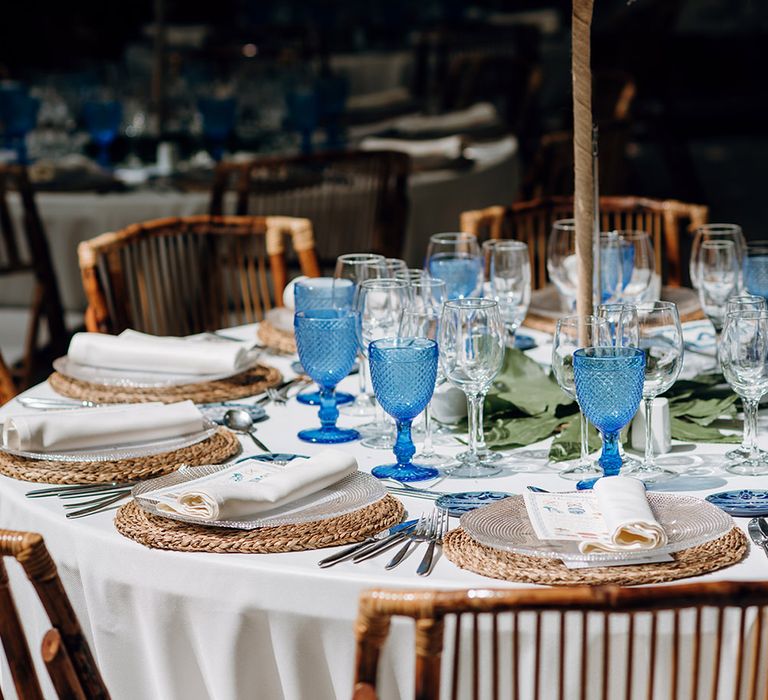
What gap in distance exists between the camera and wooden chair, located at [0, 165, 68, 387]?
11.2ft

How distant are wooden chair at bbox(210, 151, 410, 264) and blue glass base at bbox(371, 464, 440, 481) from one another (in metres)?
2.19

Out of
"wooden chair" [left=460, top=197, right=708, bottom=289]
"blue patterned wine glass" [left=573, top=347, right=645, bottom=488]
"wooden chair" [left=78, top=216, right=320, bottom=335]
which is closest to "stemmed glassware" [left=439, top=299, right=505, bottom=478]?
"blue patterned wine glass" [left=573, top=347, right=645, bottom=488]

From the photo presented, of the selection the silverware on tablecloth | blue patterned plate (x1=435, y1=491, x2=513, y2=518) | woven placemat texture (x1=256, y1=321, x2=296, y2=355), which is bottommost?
the silverware on tablecloth

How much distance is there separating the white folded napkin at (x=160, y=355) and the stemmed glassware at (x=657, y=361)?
2.35ft

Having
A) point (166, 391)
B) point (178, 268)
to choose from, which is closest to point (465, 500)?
point (166, 391)

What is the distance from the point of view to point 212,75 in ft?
21.6

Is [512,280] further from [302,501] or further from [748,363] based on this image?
[302,501]

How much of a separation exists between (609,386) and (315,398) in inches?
24.1

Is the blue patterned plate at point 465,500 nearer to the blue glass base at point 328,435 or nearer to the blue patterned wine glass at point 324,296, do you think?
the blue glass base at point 328,435

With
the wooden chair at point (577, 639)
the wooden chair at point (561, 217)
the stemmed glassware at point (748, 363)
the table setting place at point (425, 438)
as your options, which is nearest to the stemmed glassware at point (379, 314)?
the table setting place at point (425, 438)

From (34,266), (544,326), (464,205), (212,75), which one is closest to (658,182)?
(212,75)

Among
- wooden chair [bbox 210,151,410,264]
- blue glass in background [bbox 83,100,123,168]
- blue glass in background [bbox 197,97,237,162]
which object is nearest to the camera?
wooden chair [bbox 210,151,410,264]

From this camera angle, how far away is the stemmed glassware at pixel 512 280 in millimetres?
2186

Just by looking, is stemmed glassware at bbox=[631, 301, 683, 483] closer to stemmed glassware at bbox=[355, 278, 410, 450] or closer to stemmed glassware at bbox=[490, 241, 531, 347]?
stemmed glassware at bbox=[355, 278, 410, 450]
